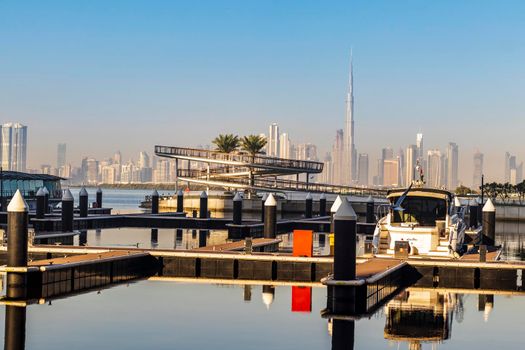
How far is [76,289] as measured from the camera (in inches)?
1451

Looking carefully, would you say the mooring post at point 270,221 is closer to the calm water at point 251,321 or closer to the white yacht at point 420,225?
the white yacht at point 420,225

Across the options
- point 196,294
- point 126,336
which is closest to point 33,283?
point 196,294

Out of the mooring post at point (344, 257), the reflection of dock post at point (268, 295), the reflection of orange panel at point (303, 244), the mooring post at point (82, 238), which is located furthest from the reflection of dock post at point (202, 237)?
the mooring post at point (344, 257)

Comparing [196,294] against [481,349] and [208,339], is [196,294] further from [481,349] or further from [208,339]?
[481,349]

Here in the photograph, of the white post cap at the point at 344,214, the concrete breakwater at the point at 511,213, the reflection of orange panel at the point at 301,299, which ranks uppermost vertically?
the white post cap at the point at 344,214

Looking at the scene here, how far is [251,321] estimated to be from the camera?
30703mm

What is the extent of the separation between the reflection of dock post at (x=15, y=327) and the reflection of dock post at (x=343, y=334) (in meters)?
8.24

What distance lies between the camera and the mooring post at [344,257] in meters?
31.9

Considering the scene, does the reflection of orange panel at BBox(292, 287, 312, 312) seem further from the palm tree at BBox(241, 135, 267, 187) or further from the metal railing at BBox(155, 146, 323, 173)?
the palm tree at BBox(241, 135, 267, 187)

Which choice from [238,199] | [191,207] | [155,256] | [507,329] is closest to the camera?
[507,329]

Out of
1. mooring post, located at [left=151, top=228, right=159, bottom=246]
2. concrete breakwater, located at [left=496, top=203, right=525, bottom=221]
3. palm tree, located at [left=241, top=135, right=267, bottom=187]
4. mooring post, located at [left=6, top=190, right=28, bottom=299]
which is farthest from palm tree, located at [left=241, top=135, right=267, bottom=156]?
mooring post, located at [left=6, top=190, right=28, bottom=299]

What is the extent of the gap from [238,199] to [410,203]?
24.4 meters

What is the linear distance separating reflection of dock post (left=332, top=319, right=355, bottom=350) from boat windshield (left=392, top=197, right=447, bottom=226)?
16.1 meters

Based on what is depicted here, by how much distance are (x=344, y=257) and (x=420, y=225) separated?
14.5 metres
